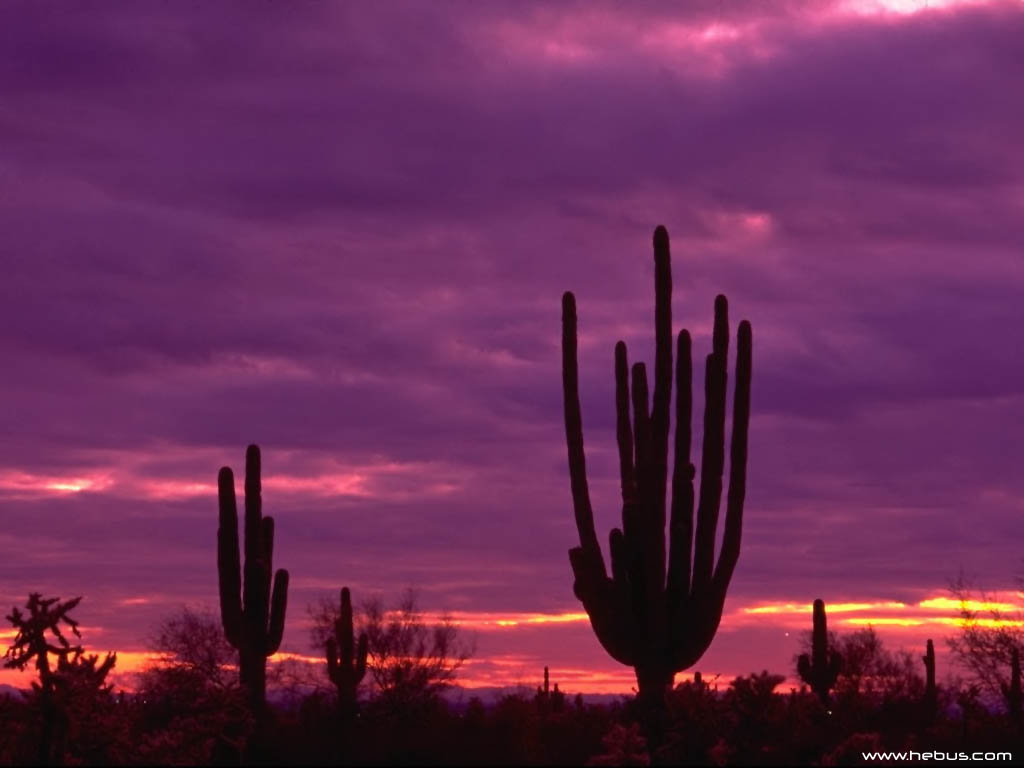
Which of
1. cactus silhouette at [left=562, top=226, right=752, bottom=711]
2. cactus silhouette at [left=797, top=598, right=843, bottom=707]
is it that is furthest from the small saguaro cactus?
cactus silhouette at [left=797, top=598, right=843, bottom=707]

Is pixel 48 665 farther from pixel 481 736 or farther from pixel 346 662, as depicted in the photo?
pixel 346 662

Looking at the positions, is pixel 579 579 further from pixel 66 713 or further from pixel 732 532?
pixel 66 713

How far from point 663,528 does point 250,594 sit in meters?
6.69

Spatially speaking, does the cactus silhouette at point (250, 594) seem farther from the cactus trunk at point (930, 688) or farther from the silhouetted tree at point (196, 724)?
the cactus trunk at point (930, 688)

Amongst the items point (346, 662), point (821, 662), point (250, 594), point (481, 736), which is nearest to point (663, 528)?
point (481, 736)

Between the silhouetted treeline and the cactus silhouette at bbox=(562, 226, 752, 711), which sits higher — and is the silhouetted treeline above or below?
below

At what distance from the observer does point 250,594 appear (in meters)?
23.9

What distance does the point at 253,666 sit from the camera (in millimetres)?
24078

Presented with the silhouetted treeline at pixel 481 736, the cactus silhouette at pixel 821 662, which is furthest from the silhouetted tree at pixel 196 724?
the cactus silhouette at pixel 821 662

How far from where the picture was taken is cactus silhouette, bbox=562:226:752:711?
21.2 metres

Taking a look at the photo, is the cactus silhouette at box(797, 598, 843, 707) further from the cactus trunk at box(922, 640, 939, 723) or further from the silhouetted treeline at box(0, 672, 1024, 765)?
the silhouetted treeline at box(0, 672, 1024, 765)

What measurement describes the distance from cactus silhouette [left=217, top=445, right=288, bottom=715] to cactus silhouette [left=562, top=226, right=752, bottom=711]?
494 cm

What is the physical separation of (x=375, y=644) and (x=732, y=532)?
24.7 m

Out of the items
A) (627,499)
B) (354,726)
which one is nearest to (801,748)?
(627,499)
